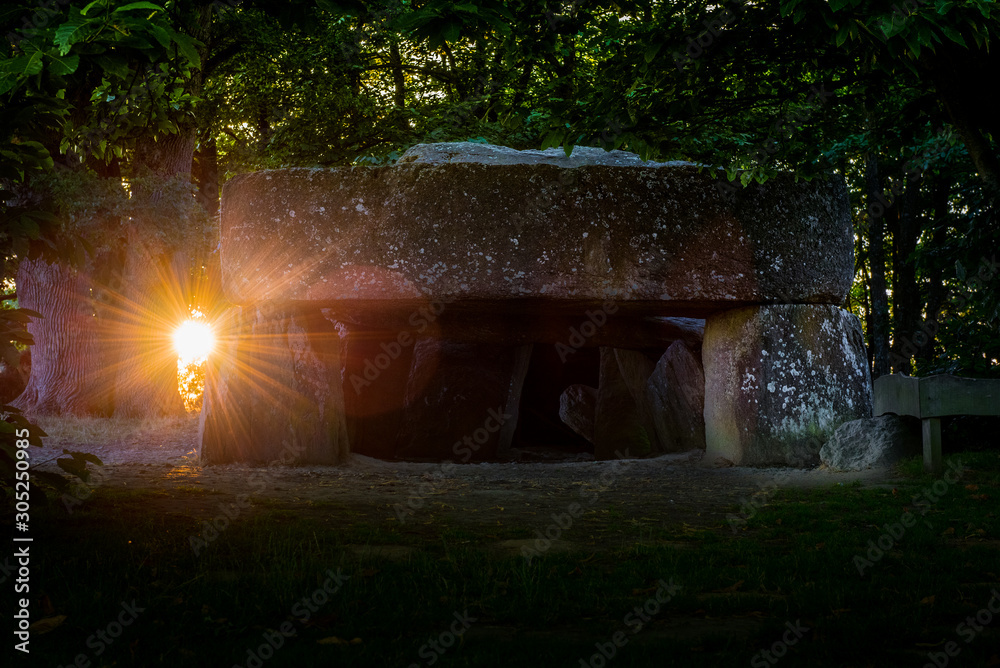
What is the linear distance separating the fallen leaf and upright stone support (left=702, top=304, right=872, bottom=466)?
6.01 metres

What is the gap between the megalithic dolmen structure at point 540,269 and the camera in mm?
7430

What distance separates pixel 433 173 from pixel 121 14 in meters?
4.67

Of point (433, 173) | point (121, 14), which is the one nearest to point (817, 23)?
point (121, 14)

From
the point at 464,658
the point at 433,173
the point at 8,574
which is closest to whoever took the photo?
the point at 464,658

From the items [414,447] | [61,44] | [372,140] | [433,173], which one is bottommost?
[414,447]

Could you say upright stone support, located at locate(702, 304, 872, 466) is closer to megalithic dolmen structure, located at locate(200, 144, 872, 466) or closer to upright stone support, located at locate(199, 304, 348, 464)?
megalithic dolmen structure, located at locate(200, 144, 872, 466)

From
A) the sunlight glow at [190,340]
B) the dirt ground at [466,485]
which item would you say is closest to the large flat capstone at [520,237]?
the dirt ground at [466,485]

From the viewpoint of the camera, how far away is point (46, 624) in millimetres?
2994

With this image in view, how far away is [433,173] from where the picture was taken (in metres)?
7.57

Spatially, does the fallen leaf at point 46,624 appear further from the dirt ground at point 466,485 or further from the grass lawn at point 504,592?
the dirt ground at point 466,485

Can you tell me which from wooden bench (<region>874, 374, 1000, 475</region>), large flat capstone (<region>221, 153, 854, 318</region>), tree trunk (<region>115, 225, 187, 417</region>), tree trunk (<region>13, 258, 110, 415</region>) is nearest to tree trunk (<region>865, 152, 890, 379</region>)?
large flat capstone (<region>221, 153, 854, 318</region>)

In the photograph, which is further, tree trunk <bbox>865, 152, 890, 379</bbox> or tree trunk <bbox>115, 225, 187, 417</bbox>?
tree trunk <bbox>865, 152, 890, 379</bbox>

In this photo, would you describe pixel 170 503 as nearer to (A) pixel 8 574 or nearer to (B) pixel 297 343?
(A) pixel 8 574

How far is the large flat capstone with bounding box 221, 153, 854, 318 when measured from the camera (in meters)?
7.41
